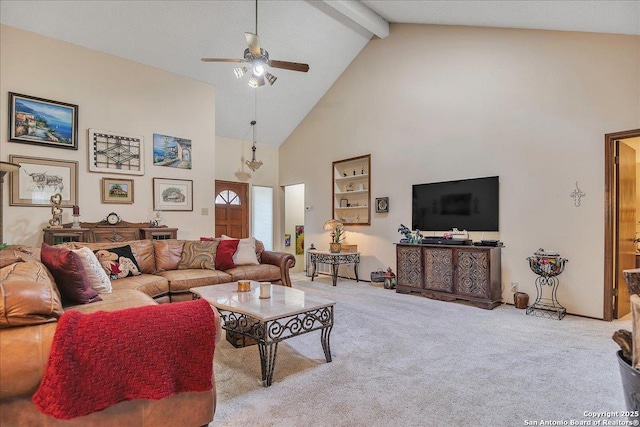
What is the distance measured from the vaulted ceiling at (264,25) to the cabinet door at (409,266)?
3136 mm

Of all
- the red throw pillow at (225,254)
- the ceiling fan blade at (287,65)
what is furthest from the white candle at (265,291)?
the ceiling fan blade at (287,65)

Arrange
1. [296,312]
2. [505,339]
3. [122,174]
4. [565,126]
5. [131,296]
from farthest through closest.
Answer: [122,174], [565,126], [505,339], [131,296], [296,312]

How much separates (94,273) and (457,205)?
14.5 ft

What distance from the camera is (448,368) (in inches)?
95.1

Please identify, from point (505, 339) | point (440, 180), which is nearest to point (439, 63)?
point (440, 180)

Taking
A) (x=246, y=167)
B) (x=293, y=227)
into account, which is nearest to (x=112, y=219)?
(x=246, y=167)

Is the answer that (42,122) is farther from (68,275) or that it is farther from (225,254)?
(68,275)

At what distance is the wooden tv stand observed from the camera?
4.16m

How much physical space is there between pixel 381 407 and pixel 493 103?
4.18 m

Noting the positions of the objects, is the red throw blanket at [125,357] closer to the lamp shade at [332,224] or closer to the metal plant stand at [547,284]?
the metal plant stand at [547,284]

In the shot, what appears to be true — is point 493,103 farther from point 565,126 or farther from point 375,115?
point 375,115

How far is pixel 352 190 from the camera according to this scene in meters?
6.57

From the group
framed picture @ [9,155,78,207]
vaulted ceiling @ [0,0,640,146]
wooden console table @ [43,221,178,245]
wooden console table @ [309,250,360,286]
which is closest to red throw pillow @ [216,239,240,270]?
wooden console table @ [43,221,178,245]

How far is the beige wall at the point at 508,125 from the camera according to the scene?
12.1 feet
